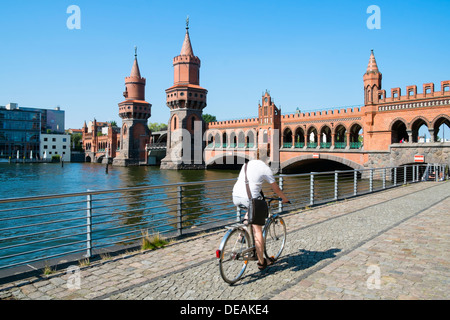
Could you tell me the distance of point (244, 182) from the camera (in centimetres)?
443

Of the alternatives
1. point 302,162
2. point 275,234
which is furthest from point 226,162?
point 275,234

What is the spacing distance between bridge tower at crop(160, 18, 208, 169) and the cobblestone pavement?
49287 mm

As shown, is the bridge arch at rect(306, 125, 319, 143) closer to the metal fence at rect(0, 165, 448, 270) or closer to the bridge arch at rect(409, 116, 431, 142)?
the bridge arch at rect(409, 116, 431, 142)

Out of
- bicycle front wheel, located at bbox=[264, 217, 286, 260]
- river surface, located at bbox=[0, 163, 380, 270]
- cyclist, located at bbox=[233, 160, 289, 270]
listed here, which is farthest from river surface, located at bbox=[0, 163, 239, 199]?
cyclist, located at bbox=[233, 160, 289, 270]

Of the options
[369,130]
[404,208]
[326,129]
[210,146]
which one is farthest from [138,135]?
[404,208]

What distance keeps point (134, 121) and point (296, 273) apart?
225 feet

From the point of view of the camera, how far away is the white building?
93875mm

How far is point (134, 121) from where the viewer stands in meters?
69.5

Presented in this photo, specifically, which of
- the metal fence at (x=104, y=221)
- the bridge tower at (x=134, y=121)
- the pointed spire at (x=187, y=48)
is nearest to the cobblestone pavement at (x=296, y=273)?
the metal fence at (x=104, y=221)

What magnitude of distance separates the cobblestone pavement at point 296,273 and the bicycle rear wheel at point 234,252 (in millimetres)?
123

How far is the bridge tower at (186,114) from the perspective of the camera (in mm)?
55938

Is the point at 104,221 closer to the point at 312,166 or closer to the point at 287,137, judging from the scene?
the point at 312,166
